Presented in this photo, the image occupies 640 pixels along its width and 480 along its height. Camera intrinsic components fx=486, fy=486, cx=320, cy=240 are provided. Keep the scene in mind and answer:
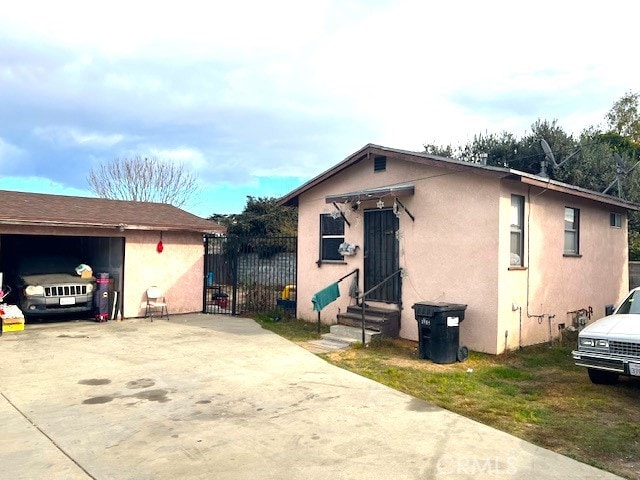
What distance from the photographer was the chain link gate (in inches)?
568

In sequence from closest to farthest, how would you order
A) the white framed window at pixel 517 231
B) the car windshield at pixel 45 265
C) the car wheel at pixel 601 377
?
the car wheel at pixel 601 377, the white framed window at pixel 517 231, the car windshield at pixel 45 265

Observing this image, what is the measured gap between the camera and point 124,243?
13.0 m

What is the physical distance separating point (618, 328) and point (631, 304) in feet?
4.53

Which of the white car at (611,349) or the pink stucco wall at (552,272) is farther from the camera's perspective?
the pink stucco wall at (552,272)

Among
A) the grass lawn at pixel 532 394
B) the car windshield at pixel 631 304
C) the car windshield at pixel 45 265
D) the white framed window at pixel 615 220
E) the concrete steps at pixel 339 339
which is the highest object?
the white framed window at pixel 615 220

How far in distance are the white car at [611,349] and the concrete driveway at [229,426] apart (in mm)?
2441

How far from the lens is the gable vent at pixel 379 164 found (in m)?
11.2

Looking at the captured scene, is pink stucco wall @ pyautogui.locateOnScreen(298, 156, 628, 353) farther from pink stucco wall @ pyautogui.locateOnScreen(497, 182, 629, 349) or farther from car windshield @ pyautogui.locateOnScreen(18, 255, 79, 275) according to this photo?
car windshield @ pyautogui.locateOnScreen(18, 255, 79, 275)

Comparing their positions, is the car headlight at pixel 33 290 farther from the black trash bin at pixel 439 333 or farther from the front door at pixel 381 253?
the black trash bin at pixel 439 333

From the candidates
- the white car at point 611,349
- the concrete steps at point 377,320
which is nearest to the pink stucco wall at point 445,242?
the concrete steps at point 377,320

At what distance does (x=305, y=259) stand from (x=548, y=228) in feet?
19.6

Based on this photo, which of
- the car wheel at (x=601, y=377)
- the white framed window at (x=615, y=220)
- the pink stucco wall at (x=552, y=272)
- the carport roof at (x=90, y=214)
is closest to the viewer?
the car wheel at (x=601, y=377)

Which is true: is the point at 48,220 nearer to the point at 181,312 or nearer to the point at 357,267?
the point at 181,312

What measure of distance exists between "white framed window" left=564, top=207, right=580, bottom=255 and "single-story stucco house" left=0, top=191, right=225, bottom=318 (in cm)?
920
